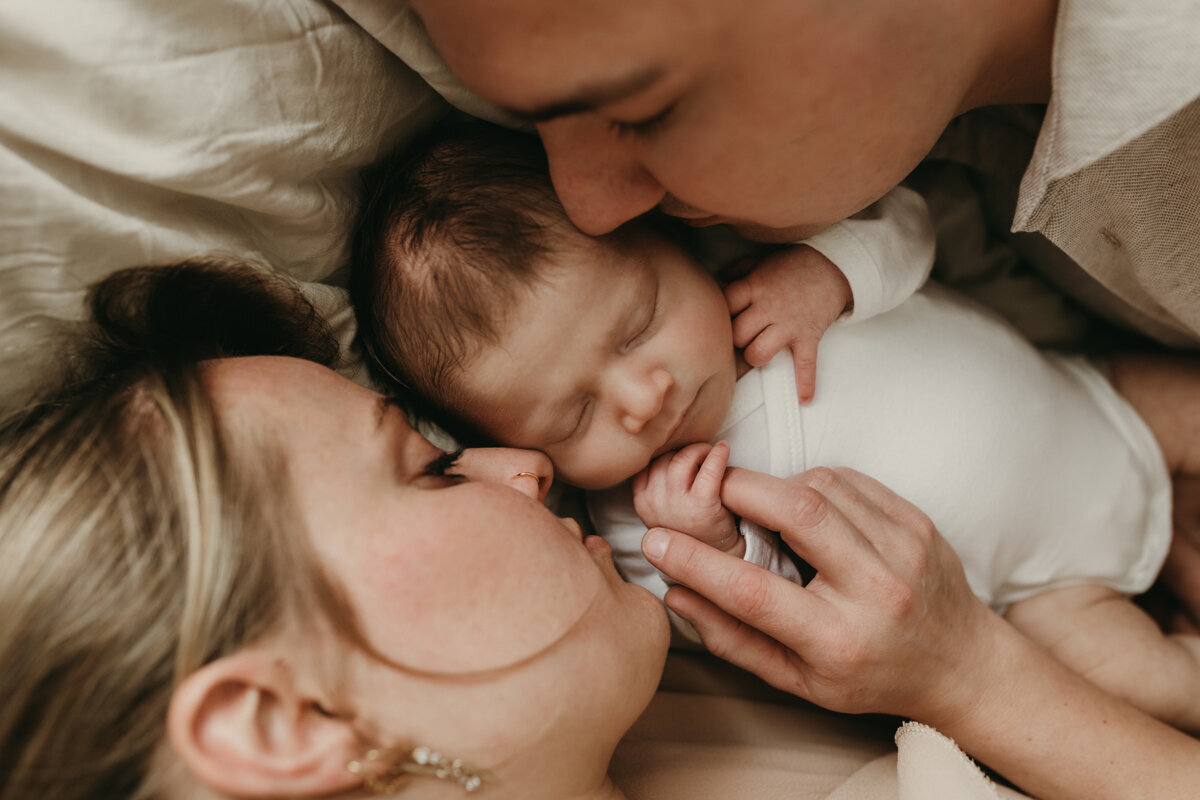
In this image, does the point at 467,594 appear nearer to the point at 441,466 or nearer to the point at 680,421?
the point at 441,466

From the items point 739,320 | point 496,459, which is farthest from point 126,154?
point 739,320

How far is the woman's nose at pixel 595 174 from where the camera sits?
2.67ft

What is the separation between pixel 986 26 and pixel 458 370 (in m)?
0.69

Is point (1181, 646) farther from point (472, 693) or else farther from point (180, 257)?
point (180, 257)

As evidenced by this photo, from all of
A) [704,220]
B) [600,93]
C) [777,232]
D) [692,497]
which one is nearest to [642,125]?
[600,93]

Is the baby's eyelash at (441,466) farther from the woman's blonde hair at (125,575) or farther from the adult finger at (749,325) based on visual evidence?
the adult finger at (749,325)

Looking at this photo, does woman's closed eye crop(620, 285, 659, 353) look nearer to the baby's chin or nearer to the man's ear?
the baby's chin

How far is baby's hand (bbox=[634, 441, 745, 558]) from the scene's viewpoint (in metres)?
1.06

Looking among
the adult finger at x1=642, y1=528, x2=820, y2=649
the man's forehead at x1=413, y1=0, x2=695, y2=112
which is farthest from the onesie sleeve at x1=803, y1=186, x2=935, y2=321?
the man's forehead at x1=413, y1=0, x2=695, y2=112

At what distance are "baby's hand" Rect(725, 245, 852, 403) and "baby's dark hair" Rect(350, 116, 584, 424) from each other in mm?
289

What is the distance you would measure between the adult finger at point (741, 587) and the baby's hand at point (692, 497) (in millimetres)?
87

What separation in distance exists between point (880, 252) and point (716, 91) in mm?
520

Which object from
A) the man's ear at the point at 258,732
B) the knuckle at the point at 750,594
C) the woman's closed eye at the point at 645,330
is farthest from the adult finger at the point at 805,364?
the man's ear at the point at 258,732

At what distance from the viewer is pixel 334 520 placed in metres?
0.76
